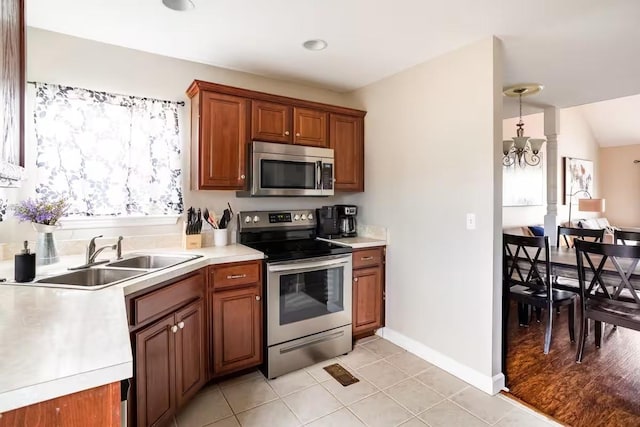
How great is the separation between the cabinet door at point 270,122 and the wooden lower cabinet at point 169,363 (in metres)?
1.39

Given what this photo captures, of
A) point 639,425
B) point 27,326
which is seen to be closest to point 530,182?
point 639,425

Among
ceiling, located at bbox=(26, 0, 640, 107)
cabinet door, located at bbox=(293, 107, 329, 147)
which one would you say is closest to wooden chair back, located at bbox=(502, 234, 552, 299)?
ceiling, located at bbox=(26, 0, 640, 107)

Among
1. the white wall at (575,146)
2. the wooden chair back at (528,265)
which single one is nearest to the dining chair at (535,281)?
the wooden chair back at (528,265)

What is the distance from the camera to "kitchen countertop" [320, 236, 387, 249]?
2.91 m

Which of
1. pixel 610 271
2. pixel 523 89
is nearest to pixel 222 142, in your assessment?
pixel 523 89

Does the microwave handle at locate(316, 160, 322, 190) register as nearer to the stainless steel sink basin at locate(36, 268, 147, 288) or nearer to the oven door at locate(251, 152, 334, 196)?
the oven door at locate(251, 152, 334, 196)

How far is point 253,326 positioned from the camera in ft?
7.89

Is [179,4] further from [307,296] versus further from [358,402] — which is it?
[358,402]

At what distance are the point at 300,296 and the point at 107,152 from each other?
177 centimetres

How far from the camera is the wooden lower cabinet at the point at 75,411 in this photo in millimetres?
682

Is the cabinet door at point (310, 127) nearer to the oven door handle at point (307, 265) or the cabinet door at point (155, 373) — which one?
the oven door handle at point (307, 265)

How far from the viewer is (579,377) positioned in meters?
2.40

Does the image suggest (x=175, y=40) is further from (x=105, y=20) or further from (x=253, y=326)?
(x=253, y=326)

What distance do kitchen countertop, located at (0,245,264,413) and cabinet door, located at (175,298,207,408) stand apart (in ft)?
1.78
